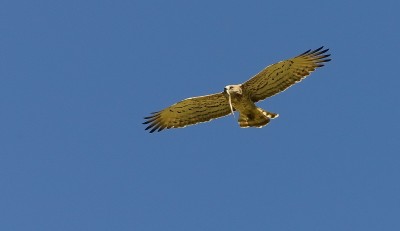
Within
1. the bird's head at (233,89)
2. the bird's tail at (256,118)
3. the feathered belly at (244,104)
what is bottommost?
the bird's tail at (256,118)

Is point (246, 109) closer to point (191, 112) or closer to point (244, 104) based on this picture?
point (244, 104)

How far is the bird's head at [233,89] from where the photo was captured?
30.3m

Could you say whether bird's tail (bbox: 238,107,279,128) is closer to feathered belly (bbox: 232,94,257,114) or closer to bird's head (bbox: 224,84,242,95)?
feathered belly (bbox: 232,94,257,114)

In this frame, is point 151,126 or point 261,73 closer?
point 261,73

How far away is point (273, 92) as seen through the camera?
102 ft

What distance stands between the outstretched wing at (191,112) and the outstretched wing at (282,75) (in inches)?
33.8

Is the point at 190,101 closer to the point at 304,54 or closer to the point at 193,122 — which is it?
the point at 193,122

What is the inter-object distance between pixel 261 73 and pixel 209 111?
2076 mm

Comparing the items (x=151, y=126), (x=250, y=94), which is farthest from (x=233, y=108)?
(x=151, y=126)

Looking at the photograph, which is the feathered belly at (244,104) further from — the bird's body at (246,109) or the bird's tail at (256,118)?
the bird's tail at (256,118)

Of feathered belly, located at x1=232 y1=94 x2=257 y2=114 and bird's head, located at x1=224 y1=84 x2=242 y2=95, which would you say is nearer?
bird's head, located at x1=224 y1=84 x2=242 y2=95

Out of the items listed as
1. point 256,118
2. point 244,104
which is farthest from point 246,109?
point 256,118

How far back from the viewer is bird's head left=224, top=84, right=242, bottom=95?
30.3 meters

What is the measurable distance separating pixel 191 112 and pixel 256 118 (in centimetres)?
199
